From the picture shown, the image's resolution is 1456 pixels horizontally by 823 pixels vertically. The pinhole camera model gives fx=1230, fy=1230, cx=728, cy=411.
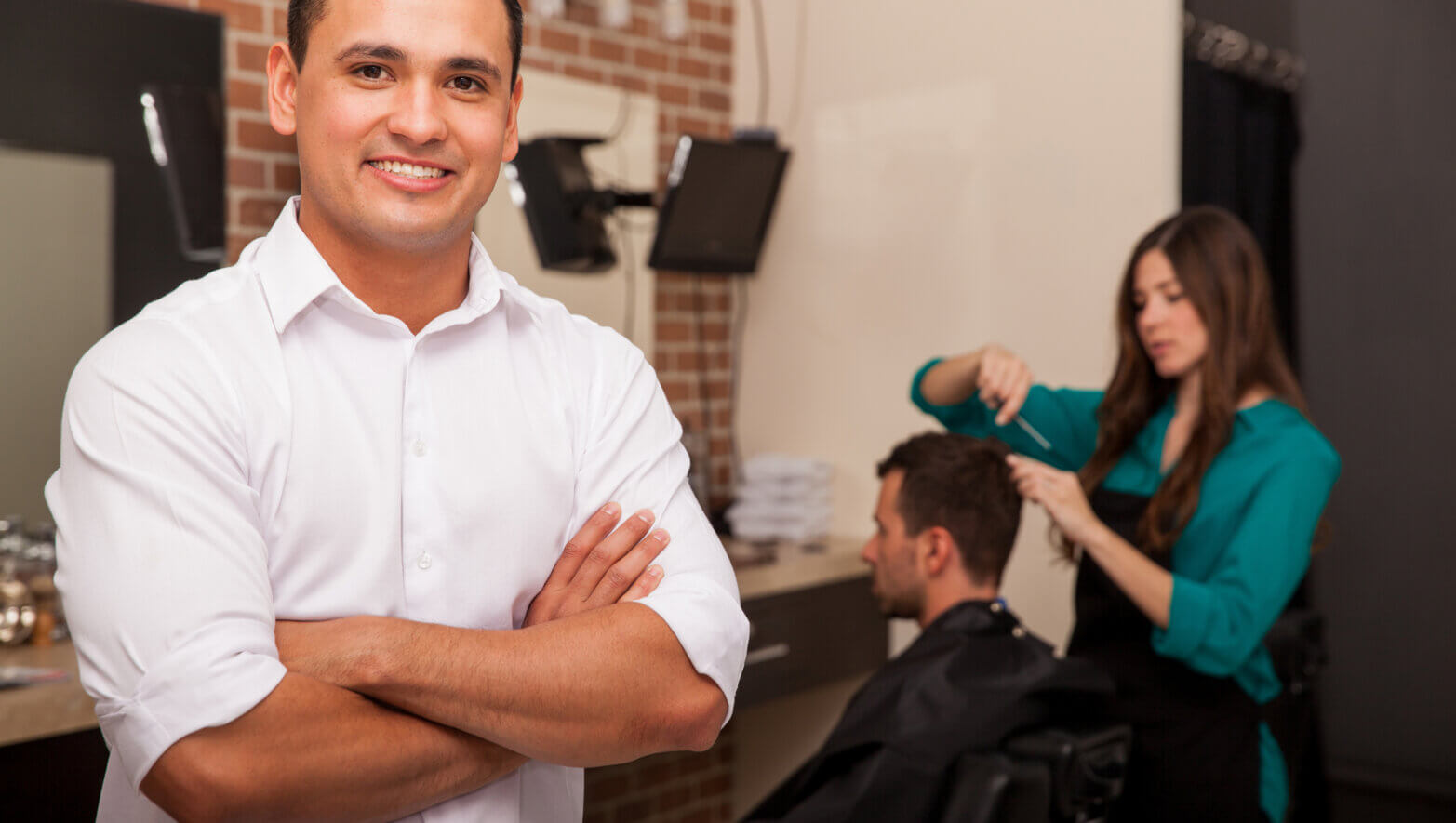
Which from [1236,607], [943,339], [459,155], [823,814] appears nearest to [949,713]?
[823,814]

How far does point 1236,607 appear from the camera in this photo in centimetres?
210

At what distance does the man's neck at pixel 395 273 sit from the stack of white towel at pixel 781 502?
7.55 ft

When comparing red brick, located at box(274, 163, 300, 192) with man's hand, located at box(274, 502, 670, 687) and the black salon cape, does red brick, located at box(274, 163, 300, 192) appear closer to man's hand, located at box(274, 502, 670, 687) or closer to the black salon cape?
the black salon cape

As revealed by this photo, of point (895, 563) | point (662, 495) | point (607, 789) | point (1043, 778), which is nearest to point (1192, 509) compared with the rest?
point (895, 563)

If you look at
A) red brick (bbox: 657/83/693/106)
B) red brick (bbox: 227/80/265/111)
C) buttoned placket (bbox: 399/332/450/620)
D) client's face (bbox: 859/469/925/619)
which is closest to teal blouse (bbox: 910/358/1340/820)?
client's face (bbox: 859/469/925/619)

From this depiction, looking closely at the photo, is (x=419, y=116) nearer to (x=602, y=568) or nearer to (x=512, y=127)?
(x=512, y=127)

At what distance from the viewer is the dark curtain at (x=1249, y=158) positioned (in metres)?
2.97

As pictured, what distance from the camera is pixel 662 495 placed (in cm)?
129

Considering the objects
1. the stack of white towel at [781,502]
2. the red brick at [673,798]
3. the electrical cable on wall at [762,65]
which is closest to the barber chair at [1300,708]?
the stack of white towel at [781,502]

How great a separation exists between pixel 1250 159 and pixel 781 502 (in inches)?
59.7

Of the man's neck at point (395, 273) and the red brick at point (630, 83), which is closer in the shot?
the man's neck at point (395, 273)

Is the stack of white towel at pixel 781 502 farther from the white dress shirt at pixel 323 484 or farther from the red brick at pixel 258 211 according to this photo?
the white dress shirt at pixel 323 484

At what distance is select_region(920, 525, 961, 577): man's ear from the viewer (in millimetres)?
2250

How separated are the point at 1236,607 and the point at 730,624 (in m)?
1.26
